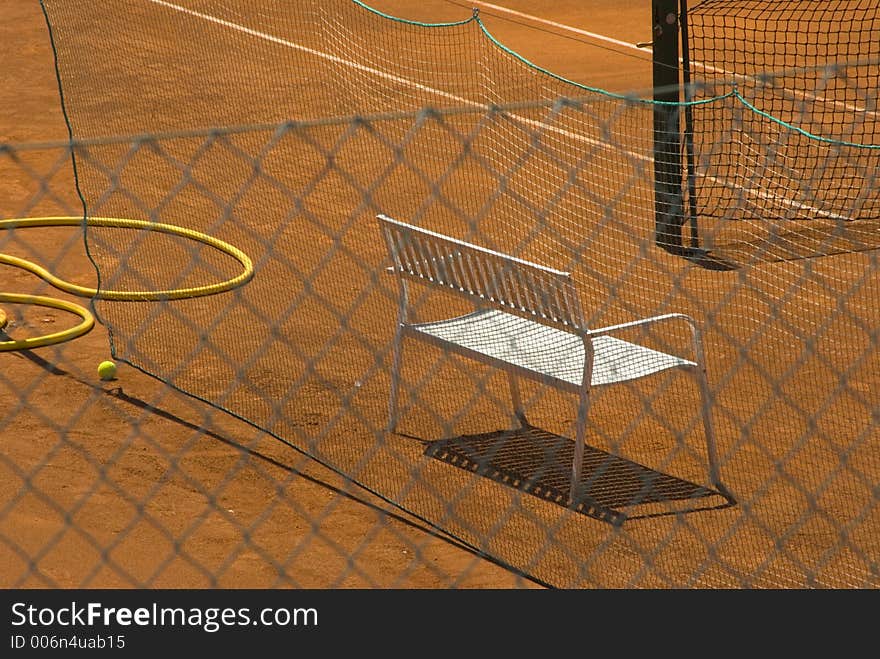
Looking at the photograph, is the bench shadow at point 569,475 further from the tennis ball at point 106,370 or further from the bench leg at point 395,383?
the tennis ball at point 106,370

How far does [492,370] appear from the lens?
8109mm

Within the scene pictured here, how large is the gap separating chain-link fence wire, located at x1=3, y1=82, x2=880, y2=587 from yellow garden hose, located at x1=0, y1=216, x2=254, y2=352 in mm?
95

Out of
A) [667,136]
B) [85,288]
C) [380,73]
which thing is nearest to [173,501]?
[85,288]

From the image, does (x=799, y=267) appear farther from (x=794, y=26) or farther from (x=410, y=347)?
(x=794, y=26)

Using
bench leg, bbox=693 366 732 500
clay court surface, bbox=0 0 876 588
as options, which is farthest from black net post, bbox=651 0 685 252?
bench leg, bbox=693 366 732 500

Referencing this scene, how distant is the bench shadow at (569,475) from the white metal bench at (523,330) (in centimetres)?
13

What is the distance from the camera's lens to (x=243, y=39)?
490 inches

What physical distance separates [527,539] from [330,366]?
85.6 inches

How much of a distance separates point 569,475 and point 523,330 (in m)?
0.79

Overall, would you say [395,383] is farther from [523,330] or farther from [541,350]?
[541,350]

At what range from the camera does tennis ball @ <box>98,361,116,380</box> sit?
7.96 metres

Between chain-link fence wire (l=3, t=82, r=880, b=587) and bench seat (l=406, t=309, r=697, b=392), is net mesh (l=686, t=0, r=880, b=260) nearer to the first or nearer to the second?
chain-link fence wire (l=3, t=82, r=880, b=587)
